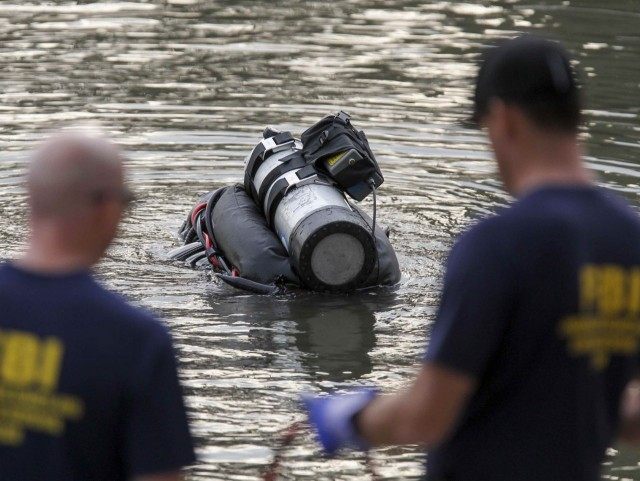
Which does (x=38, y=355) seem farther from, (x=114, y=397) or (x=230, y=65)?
(x=230, y=65)

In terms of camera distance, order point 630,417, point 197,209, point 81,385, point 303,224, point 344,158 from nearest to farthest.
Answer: point 81,385 < point 630,417 < point 303,224 < point 344,158 < point 197,209

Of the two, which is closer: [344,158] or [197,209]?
[344,158]

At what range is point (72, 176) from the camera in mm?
3232

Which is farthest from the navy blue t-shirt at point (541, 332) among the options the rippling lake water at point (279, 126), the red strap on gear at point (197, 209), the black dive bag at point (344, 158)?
the red strap on gear at point (197, 209)

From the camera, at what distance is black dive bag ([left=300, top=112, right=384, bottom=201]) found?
9.80 m

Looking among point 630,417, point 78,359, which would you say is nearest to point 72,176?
point 78,359

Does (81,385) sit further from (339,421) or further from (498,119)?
(498,119)

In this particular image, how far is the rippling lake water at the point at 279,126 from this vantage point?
8.08m

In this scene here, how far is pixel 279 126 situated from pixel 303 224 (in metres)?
4.81

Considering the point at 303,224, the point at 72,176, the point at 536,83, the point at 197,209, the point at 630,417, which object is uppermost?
the point at 536,83

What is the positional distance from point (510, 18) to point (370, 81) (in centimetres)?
401

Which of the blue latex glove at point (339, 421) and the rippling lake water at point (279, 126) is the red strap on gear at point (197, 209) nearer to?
the rippling lake water at point (279, 126)

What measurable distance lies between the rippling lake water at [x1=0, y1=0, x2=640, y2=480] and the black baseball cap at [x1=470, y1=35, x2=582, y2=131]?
11.5ft

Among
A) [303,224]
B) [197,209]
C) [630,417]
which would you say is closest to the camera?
[630,417]
